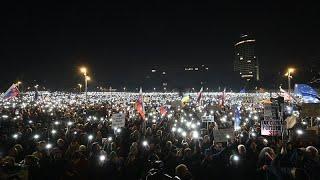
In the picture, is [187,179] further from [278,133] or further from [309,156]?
[278,133]

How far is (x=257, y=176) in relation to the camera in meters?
9.40

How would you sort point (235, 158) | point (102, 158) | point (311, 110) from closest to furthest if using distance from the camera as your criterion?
point (235, 158) < point (102, 158) < point (311, 110)

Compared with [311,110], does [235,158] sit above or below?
below

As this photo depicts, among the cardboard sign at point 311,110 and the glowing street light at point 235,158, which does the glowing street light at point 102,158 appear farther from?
the cardboard sign at point 311,110

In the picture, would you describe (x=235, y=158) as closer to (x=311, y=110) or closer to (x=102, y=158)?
(x=102, y=158)

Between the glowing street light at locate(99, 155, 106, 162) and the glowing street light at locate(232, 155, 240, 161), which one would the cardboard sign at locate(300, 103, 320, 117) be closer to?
the glowing street light at locate(232, 155, 240, 161)

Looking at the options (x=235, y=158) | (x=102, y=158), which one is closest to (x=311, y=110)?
(x=235, y=158)

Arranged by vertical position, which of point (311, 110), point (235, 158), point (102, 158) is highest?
point (311, 110)

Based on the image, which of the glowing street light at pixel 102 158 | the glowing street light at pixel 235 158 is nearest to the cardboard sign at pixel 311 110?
the glowing street light at pixel 235 158

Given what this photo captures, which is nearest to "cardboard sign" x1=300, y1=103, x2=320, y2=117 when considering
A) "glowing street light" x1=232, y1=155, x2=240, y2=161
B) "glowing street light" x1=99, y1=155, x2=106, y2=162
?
"glowing street light" x1=232, y1=155, x2=240, y2=161

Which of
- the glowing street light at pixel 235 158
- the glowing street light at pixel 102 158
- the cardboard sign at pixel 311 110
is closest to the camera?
the glowing street light at pixel 235 158

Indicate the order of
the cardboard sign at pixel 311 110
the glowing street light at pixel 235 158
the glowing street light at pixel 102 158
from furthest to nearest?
the cardboard sign at pixel 311 110
the glowing street light at pixel 102 158
the glowing street light at pixel 235 158

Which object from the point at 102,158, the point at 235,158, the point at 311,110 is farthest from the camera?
the point at 311,110

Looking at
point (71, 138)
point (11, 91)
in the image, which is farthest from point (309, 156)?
point (11, 91)
